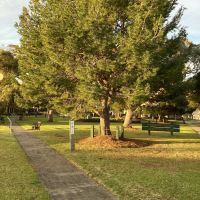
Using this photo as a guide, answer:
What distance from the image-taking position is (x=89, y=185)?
38.6 feet

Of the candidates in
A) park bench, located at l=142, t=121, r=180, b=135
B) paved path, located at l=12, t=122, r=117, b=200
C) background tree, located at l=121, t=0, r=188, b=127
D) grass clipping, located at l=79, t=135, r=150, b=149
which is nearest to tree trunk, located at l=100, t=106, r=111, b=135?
grass clipping, located at l=79, t=135, r=150, b=149

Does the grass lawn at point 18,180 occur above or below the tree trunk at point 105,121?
below

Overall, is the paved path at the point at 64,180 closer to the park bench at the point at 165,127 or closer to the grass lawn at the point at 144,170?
the grass lawn at the point at 144,170

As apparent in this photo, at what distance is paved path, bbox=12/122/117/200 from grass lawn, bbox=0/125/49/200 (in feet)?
0.88

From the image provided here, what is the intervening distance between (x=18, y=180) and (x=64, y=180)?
1.41 meters

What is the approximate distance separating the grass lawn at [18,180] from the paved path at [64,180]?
269 mm

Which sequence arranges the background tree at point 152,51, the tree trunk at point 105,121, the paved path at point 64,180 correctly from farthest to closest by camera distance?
the tree trunk at point 105,121
the background tree at point 152,51
the paved path at point 64,180

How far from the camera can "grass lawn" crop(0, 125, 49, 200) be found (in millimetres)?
10430

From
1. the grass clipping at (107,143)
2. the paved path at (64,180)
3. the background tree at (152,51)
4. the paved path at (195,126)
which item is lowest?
the paved path at (64,180)

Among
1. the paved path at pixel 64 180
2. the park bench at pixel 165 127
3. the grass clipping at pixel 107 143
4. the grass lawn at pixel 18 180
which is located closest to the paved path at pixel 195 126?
the park bench at pixel 165 127

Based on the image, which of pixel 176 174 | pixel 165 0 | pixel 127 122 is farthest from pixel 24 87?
pixel 127 122

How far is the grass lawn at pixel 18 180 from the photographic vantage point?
1043cm

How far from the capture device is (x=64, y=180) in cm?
1248

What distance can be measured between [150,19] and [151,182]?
39.8 ft
